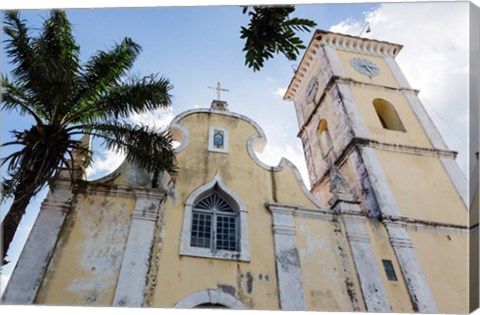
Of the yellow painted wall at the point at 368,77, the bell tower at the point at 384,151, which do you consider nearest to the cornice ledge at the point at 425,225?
the bell tower at the point at 384,151

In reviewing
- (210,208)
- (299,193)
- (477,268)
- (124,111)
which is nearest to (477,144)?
(477,268)

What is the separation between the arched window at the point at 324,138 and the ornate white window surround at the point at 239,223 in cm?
581

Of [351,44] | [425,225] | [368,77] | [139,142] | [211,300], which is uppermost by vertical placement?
[351,44]

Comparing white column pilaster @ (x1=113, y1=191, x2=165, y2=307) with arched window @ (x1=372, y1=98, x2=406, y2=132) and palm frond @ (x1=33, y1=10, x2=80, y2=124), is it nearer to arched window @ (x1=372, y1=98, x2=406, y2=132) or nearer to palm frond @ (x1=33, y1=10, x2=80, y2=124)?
palm frond @ (x1=33, y1=10, x2=80, y2=124)

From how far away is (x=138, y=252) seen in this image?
7.86m

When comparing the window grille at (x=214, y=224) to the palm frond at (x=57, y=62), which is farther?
the window grille at (x=214, y=224)

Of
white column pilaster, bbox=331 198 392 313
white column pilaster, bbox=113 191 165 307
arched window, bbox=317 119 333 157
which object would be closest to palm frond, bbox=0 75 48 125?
white column pilaster, bbox=113 191 165 307

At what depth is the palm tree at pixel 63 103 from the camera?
→ 7.19 metres

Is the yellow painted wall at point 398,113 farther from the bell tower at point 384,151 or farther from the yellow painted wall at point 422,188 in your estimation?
the yellow painted wall at point 422,188

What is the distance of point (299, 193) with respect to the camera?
1009 cm

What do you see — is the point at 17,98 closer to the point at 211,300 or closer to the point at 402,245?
the point at 211,300

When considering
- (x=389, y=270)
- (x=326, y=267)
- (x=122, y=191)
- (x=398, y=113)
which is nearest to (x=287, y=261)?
(x=326, y=267)

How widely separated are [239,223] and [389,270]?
3.66m

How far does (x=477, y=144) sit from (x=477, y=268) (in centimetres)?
263
